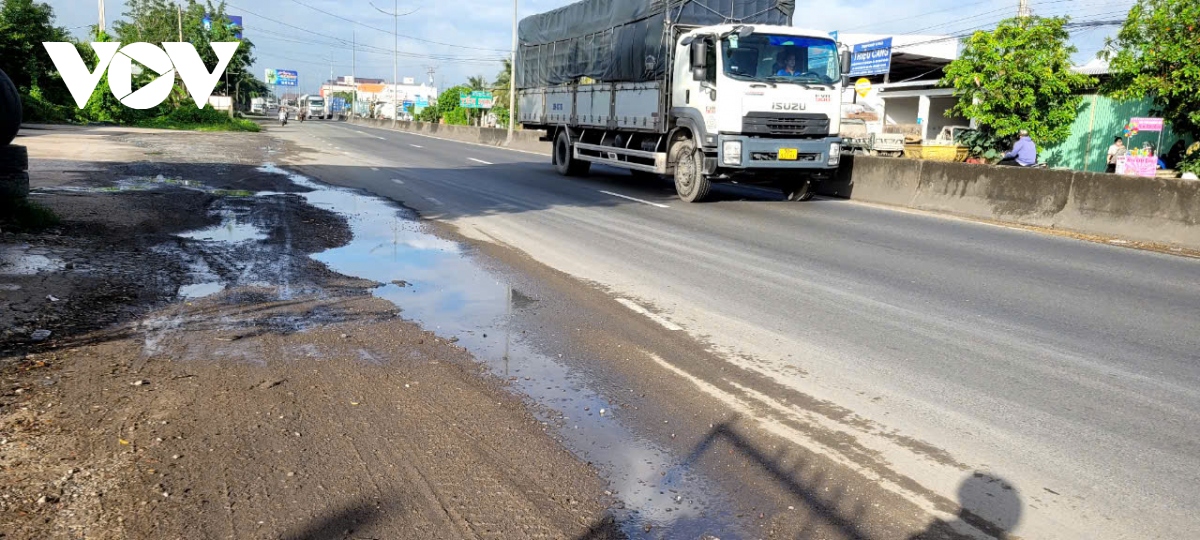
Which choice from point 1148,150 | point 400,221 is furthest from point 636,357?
point 1148,150

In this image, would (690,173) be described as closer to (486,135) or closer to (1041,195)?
(1041,195)

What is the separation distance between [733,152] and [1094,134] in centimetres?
1534

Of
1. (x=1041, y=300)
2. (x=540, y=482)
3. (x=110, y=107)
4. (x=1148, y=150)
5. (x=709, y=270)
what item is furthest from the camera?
(x=110, y=107)

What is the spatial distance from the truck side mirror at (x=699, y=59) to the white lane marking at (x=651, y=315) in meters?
7.98

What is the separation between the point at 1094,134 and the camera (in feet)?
78.5

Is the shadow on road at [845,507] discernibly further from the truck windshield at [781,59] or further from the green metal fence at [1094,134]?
the green metal fence at [1094,134]

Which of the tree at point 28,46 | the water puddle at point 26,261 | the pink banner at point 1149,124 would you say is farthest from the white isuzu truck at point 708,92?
the tree at point 28,46

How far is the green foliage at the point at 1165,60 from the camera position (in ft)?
53.7

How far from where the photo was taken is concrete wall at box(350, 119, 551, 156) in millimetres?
36000

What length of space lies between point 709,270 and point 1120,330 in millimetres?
3669

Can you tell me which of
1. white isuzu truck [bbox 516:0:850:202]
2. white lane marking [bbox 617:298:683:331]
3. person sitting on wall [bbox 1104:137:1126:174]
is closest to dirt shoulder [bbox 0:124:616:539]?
white lane marking [bbox 617:298:683:331]

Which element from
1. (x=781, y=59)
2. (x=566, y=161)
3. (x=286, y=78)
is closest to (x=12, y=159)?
(x=781, y=59)

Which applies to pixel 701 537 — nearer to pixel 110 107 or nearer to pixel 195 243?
pixel 195 243

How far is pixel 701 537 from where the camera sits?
325cm
